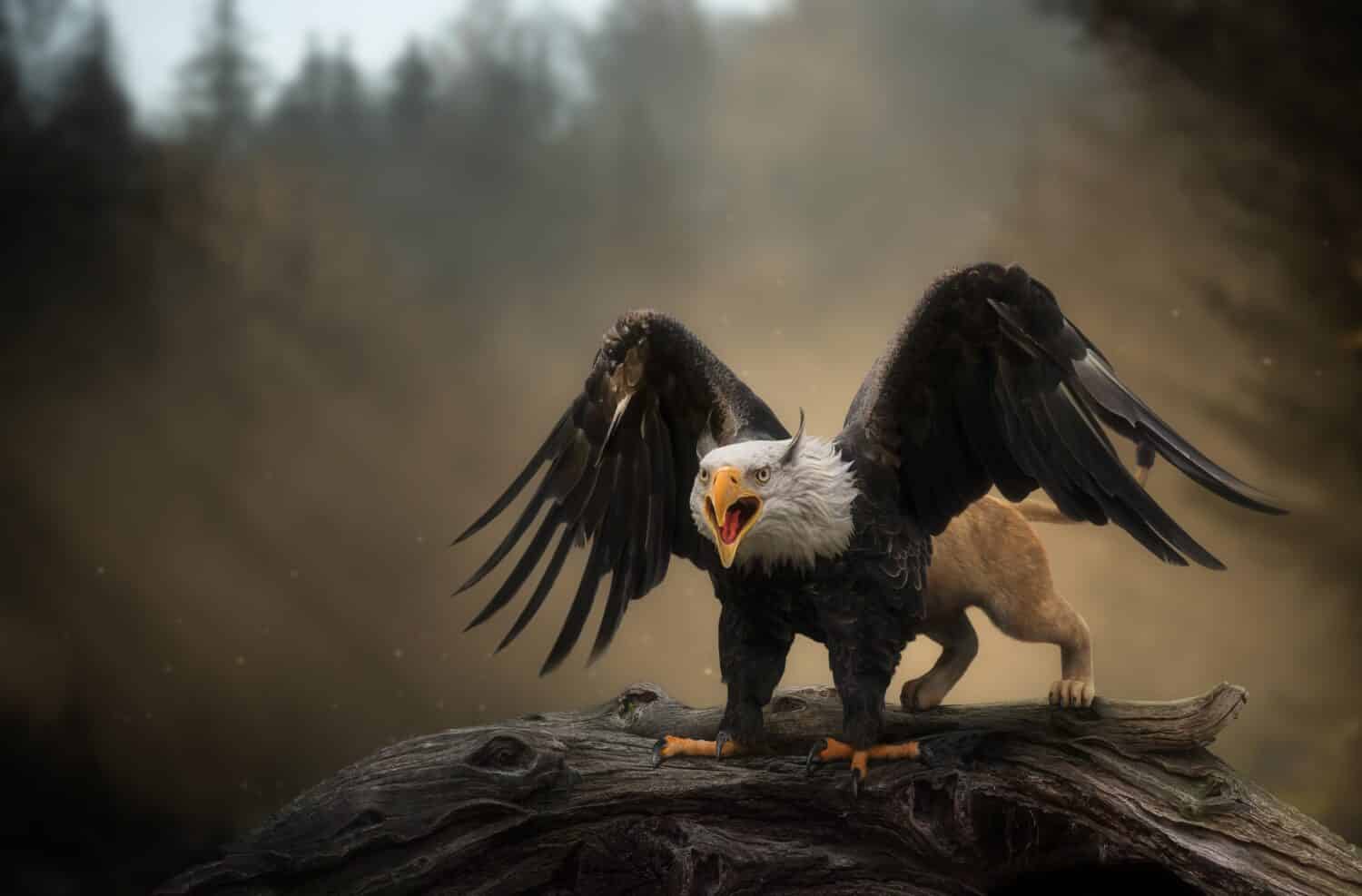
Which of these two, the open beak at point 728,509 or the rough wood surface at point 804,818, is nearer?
the open beak at point 728,509

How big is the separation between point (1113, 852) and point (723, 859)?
3.06ft

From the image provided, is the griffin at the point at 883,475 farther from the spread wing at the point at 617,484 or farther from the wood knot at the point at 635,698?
the wood knot at the point at 635,698

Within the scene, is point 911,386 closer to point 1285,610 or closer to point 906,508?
point 906,508

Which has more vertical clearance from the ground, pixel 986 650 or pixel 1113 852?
pixel 986 650

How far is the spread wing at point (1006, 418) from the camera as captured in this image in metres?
2.92

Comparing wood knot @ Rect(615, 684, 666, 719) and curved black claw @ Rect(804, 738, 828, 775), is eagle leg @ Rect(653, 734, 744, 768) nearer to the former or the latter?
curved black claw @ Rect(804, 738, 828, 775)

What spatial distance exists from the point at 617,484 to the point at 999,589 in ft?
3.62

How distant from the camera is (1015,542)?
11.6 ft

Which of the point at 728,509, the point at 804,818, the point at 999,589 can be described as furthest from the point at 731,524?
the point at 999,589

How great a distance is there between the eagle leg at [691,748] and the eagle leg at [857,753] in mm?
220

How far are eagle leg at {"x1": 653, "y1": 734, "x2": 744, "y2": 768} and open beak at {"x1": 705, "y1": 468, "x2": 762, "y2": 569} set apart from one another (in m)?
0.59

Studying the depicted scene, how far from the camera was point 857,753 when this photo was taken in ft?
10.0

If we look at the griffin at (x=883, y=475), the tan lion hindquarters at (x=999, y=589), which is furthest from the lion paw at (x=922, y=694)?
the griffin at (x=883, y=475)

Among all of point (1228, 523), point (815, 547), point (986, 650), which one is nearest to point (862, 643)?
point (815, 547)
